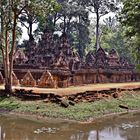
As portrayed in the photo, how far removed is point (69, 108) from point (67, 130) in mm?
3439

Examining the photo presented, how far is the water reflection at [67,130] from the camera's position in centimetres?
1473

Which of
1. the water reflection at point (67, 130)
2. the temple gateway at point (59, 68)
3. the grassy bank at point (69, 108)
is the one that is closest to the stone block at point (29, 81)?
the temple gateway at point (59, 68)

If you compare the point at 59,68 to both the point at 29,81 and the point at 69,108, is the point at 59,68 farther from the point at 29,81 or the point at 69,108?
the point at 69,108

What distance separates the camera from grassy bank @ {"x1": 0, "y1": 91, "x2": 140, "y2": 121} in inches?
734

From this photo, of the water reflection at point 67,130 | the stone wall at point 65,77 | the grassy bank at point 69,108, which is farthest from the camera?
the stone wall at point 65,77

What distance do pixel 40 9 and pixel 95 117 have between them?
7.78 meters

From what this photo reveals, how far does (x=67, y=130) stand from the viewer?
16031mm

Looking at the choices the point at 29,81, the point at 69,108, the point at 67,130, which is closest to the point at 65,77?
the point at 29,81

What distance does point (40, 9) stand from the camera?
2172cm

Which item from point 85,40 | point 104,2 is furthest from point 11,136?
point 85,40

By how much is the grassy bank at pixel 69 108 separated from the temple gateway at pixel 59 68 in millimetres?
4634

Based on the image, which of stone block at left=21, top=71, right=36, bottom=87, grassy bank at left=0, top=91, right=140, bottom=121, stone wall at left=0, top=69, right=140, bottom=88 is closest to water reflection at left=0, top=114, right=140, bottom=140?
Answer: grassy bank at left=0, top=91, right=140, bottom=121

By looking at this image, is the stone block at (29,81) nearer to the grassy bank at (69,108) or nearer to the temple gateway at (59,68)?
the temple gateway at (59,68)

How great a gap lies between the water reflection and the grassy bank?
3.57 ft
